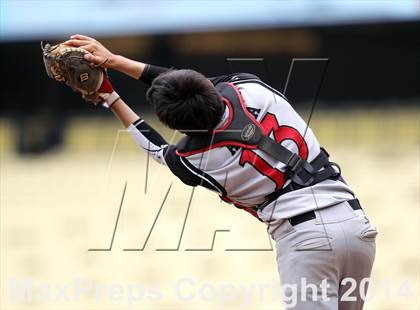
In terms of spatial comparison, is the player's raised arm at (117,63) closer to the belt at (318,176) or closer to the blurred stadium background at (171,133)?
the belt at (318,176)

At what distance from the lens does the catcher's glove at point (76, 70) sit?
122 inches

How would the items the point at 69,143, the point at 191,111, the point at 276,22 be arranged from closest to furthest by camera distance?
the point at 191,111
the point at 276,22
the point at 69,143

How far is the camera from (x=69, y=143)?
1268 cm

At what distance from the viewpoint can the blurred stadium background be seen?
23.9 ft

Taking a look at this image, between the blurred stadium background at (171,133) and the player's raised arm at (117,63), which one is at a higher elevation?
the player's raised arm at (117,63)

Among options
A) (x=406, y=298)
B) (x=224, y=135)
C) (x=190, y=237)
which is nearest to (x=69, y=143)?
(x=190, y=237)

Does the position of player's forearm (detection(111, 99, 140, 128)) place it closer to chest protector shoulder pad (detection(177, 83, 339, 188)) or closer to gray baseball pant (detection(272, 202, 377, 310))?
chest protector shoulder pad (detection(177, 83, 339, 188))

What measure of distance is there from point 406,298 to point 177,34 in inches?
263

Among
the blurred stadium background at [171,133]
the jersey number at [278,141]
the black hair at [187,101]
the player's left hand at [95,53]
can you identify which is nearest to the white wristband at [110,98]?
the player's left hand at [95,53]

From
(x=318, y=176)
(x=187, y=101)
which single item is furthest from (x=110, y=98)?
(x=318, y=176)

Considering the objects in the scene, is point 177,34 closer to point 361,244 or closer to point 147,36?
point 147,36

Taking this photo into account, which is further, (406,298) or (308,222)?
(406,298)

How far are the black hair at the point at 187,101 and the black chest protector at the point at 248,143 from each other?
8cm

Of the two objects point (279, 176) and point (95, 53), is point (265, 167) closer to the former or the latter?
point (279, 176)
